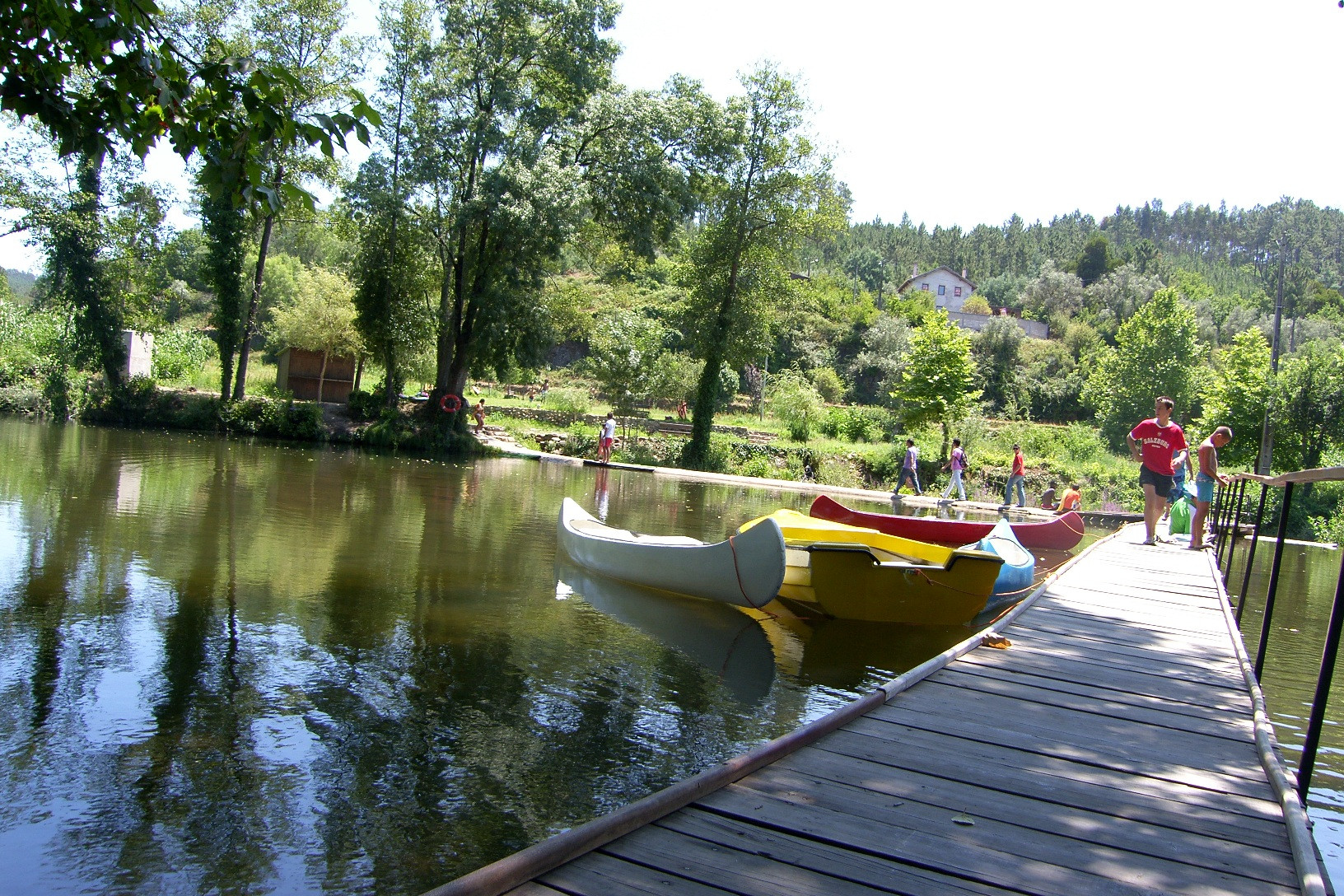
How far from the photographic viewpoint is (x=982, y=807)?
3.49m

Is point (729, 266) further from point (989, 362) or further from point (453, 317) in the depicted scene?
point (989, 362)

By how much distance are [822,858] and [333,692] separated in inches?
178

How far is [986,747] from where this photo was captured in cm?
420

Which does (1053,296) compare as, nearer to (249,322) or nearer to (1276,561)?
(249,322)

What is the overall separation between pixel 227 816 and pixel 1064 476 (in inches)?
1218

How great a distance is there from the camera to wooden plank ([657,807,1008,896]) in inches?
110

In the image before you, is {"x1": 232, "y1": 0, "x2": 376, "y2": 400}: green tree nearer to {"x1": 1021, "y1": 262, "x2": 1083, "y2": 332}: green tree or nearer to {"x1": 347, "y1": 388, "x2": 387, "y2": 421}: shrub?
{"x1": 347, "y1": 388, "x2": 387, "y2": 421}: shrub

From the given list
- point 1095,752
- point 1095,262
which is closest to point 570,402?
point 1095,752

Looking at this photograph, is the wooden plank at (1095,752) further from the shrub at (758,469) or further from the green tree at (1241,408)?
the green tree at (1241,408)

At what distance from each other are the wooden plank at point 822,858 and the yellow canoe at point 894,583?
631 cm

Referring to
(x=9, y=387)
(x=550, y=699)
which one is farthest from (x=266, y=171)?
(x=9, y=387)

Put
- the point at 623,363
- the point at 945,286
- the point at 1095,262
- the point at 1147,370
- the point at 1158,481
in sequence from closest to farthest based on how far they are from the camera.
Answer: the point at 1158,481 < the point at 623,363 < the point at 1147,370 < the point at 1095,262 < the point at 945,286

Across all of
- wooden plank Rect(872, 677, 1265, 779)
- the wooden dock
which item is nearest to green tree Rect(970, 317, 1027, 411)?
the wooden dock

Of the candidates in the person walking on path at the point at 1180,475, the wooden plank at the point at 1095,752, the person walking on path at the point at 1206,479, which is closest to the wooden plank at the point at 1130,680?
the wooden plank at the point at 1095,752
